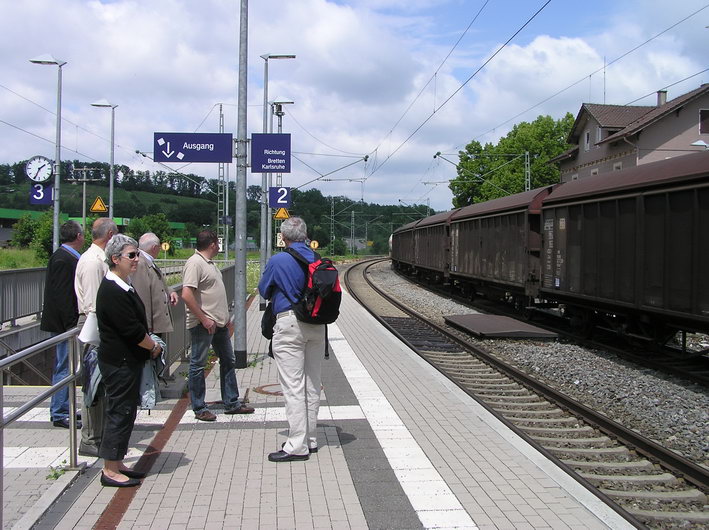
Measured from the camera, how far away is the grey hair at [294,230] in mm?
5473

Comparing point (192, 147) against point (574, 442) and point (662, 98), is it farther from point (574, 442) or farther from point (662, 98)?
point (662, 98)

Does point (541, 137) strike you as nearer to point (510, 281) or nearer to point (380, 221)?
point (380, 221)

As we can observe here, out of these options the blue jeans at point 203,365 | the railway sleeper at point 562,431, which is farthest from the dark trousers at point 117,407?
the railway sleeper at point 562,431

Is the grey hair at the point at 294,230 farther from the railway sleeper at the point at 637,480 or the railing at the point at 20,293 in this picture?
the railing at the point at 20,293

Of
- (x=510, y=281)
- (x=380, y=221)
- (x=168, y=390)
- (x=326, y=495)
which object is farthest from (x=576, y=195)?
(x=380, y=221)

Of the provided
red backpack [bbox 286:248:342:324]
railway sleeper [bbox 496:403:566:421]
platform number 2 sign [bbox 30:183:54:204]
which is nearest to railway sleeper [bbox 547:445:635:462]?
railway sleeper [bbox 496:403:566:421]

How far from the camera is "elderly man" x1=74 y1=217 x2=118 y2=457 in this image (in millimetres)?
5391

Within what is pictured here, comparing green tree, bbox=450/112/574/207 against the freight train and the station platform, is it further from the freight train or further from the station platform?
the station platform

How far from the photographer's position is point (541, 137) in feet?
207

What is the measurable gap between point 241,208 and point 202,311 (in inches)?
133

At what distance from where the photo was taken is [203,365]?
6.49m

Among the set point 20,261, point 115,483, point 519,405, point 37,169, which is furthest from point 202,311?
point 20,261

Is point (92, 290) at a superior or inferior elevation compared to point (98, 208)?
inferior

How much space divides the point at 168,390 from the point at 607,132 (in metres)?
39.7
